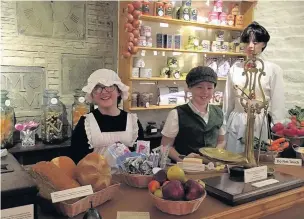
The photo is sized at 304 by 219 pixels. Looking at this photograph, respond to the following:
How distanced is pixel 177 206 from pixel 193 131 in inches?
45.7

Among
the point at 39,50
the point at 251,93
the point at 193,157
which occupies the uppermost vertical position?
the point at 39,50

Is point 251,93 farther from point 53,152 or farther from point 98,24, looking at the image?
point 98,24

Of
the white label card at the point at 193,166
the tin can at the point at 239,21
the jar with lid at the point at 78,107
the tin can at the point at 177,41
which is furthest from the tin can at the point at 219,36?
the white label card at the point at 193,166

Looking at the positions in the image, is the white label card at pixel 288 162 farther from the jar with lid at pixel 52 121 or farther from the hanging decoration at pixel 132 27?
the hanging decoration at pixel 132 27

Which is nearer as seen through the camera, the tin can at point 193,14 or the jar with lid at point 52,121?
the jar with lid at point 52,121

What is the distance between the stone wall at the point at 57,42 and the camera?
9.79 feet

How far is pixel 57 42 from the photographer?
3.23 metres

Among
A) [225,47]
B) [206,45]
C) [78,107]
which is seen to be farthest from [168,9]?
[78,107]

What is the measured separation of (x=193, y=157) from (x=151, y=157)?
15.3 inches

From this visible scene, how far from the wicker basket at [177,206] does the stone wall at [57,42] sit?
2.22m

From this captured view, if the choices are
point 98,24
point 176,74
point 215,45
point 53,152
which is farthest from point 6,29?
point 215,45

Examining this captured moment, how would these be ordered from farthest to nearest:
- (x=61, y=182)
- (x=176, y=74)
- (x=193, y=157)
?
(x=176, y=74), (x=193, y=157), (x=61, y=182)

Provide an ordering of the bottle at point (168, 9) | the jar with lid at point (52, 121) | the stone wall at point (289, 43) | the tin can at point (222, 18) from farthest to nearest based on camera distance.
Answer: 1. the tin can at point (222, 18)
2. the stone wall at point (289, 43)
3. the bottle at point (168, 9)
4. the jar with lid at point (52, 121)

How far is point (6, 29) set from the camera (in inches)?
116
